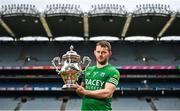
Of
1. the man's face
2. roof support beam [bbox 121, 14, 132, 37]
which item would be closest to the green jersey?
the man's face

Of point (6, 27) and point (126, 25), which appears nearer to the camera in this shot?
point (126, 25)

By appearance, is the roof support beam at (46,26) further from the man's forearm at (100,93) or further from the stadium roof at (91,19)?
the man's forearm at (100,93)

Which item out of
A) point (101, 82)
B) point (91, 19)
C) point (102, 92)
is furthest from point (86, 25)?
point (102, 92)

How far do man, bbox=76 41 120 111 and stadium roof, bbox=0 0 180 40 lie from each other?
20.3 metres

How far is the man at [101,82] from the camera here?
172 inches

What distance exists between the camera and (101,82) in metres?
4.57

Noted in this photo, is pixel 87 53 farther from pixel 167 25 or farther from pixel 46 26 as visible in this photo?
pixel 167 25

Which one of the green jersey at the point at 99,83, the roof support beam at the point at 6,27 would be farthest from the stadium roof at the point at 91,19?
the green jersey at the point at 99,83

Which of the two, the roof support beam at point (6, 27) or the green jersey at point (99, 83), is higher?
the roof support beam at point (6, 27)

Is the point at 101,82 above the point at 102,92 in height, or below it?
above

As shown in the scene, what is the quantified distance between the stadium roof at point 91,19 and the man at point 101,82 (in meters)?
20.3

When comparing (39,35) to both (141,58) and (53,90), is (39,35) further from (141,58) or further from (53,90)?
(141,58)

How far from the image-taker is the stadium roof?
82.0ft

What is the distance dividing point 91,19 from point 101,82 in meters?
21.0
